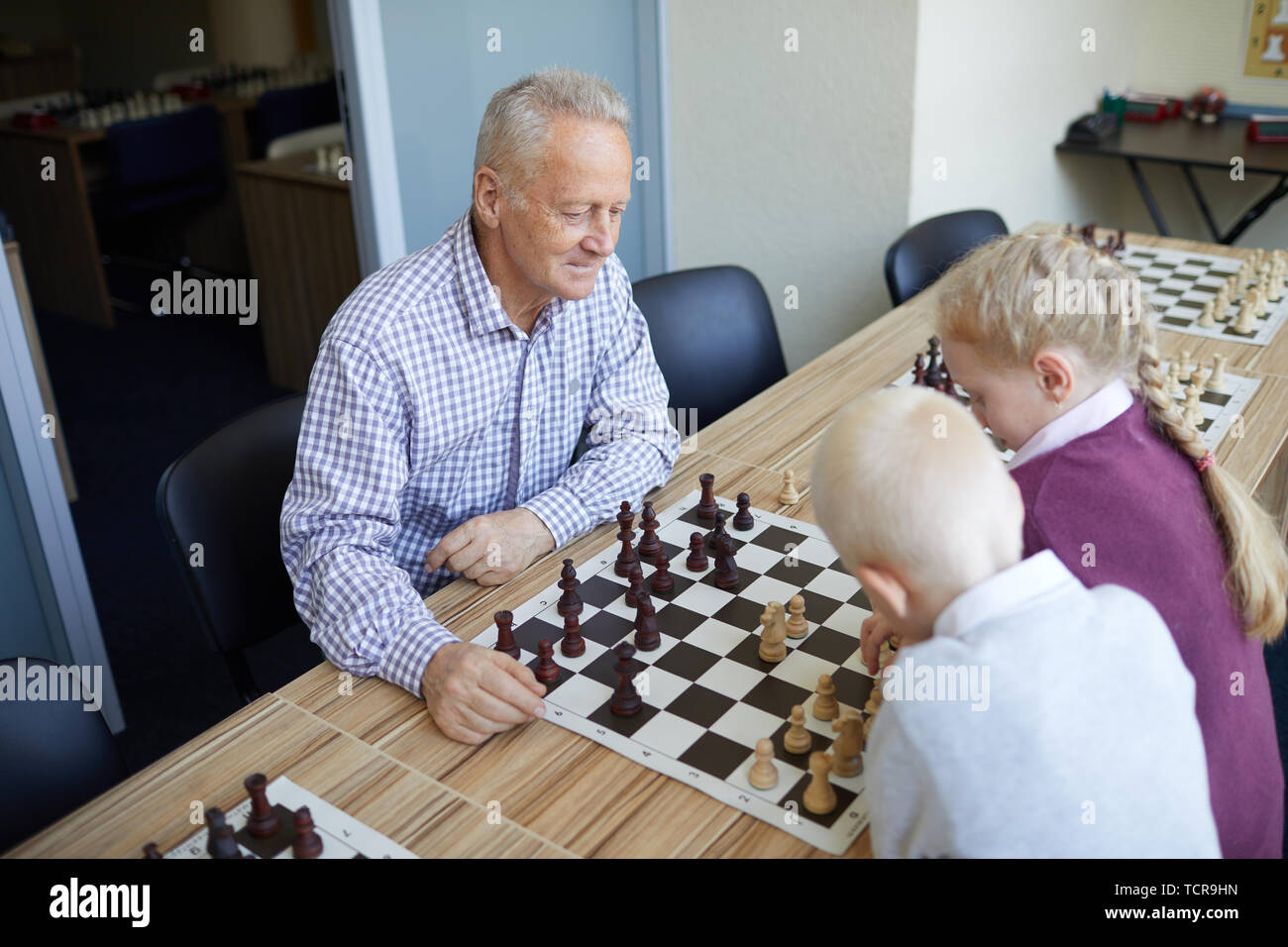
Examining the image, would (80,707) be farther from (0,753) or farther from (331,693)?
(331,693)

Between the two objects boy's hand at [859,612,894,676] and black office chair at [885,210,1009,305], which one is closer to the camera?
boy's hand at [859,612,894,676]

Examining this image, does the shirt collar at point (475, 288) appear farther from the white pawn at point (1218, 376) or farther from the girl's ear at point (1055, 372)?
the white pawn at point (1218, 376)

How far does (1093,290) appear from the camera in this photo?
1.34 m

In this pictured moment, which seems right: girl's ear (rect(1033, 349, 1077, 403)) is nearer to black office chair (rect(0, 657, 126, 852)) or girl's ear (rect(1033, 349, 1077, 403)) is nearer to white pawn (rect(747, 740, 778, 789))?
white pawn (rect(747, 740, 778, 789))

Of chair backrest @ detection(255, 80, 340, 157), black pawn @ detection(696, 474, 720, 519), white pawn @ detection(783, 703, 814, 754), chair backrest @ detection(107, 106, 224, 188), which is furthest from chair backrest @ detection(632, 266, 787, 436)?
chair backrest @ detection(107, 106, 224, 188)

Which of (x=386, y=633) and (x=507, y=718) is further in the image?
(x=386, y=633)

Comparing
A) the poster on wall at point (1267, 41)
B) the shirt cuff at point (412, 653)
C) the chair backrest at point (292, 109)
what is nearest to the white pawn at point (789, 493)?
the shirt cuff at point (412, 653)

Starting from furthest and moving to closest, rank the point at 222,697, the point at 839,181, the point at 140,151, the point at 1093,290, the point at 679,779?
the point at 140,151
the point at 839,181
the point at 222,697
the point at 1093,290
the point at 679,779

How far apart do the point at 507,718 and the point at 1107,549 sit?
27.9 inches

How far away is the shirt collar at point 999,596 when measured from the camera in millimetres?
1007

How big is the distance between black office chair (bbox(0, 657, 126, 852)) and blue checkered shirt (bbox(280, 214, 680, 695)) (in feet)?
0.95

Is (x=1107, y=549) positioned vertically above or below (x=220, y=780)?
above

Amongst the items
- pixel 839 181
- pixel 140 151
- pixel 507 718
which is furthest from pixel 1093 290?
pixel 140 151

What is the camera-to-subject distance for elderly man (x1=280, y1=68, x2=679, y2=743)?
1.50 meters
